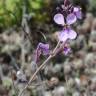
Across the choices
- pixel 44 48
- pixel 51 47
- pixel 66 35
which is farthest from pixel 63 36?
pixel 51 47

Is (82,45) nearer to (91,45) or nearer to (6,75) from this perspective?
(91,45)

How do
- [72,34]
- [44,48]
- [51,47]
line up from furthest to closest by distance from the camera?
[51,47] → [44,48] → [72,34]

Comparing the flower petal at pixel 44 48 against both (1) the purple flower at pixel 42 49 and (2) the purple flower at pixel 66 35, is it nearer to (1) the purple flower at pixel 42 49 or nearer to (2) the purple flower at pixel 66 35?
(1) the purple flower at pixel 42 49

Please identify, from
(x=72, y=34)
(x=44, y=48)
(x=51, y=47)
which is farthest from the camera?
(x=51, y=47)

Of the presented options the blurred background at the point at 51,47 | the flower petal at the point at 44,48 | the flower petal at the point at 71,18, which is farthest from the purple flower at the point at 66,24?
the blurred background at the point at 51,47

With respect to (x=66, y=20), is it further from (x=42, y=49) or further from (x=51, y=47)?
(x=51, y=47)

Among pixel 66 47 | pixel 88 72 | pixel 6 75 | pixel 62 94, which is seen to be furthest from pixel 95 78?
pixel 66 47
